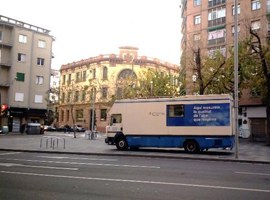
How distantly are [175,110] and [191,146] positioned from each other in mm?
2488

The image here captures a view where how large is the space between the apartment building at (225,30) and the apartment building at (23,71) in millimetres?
23375

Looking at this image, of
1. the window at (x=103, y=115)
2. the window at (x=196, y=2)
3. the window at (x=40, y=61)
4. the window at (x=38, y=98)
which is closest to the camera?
the window at (x=196, y=2)

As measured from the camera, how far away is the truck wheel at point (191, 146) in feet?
75.8

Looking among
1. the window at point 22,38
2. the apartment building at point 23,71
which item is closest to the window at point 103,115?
the apartment building at point 23,71

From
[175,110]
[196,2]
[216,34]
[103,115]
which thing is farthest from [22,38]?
[175,110]

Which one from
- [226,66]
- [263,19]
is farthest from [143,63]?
[226,66]

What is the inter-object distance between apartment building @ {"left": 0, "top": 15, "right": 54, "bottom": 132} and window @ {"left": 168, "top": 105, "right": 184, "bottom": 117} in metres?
36.1

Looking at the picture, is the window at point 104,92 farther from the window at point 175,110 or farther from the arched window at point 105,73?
the window at point 175,110

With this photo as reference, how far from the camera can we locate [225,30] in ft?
164

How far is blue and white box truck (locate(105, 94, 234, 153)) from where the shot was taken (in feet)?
73.8

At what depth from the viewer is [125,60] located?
7331 cm

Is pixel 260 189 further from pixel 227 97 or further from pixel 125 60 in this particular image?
pixel 125 60

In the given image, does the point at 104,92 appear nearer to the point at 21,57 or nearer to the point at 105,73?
the point at 105,73

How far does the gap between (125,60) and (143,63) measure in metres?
3.62
